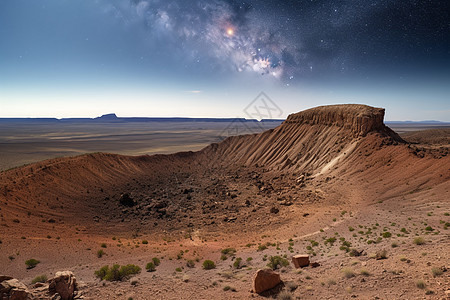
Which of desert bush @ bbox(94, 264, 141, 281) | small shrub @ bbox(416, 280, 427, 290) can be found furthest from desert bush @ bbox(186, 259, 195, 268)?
small shrub @ bbox(416, 280, 427, 290)

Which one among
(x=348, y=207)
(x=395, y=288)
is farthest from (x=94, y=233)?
(x=348, y=207)

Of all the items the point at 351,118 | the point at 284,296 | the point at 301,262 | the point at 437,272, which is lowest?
the point at 301,262

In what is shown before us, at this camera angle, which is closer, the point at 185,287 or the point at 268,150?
the point at 185,287

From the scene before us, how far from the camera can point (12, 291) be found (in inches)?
296

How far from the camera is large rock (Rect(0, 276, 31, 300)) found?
7.45 meters

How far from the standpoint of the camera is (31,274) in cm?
1113

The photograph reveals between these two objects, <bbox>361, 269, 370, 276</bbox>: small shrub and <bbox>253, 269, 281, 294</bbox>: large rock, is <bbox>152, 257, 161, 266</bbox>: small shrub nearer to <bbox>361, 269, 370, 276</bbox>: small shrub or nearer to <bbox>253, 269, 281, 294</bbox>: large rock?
<bbox>253, 269, 281, 294</bbox>: large rock

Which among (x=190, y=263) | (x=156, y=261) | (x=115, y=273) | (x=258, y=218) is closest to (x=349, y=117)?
(x=258, y=218)

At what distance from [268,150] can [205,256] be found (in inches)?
1369

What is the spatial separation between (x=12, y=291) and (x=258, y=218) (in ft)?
61.7

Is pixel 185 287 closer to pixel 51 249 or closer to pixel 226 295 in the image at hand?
pixel 226 295

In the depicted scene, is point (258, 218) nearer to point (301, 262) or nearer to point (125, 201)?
point (301, 262)

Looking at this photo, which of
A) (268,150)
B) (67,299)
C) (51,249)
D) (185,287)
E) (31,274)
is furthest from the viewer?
(268,150)

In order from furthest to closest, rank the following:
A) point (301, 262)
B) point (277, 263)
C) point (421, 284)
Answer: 1. point (277, 263)
2. point (301, 262)
3. point (421, 284)
